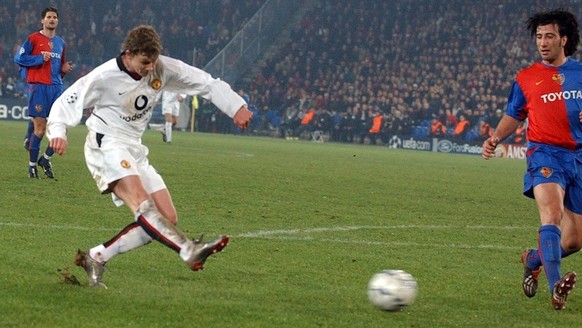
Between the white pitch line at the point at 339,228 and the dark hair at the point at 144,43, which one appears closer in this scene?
the dark hair at the point at 144,43

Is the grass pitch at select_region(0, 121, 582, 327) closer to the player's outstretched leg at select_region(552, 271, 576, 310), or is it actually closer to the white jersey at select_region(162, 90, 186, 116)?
the player's outstretched leg at select_region(552, 271, 576, 310)

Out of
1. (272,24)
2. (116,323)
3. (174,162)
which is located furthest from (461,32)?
(116,323)

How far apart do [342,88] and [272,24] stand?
725 cm

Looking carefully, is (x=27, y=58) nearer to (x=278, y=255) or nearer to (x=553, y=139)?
(x=278, y=255)

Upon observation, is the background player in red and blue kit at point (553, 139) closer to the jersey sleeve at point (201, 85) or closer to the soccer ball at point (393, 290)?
the soccer ball at point (393, 290)

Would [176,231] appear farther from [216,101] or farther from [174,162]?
[174,162]

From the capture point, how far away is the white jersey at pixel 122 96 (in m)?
6.70

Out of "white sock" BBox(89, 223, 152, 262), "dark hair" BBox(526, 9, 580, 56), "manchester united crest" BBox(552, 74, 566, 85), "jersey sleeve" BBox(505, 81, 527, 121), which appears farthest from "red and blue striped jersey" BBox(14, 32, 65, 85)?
"manchester united crest" BBox(552, 74, 566, 85)

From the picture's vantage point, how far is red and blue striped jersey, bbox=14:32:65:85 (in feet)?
48.7

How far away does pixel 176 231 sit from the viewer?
6.34 meters

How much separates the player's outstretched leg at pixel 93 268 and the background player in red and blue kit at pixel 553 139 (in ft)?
9.61

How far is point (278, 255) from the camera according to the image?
28.2 feet

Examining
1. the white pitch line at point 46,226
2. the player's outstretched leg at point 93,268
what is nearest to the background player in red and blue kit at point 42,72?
the white pitch line at point 46,226

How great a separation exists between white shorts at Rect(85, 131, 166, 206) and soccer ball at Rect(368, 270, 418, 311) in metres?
1.74
